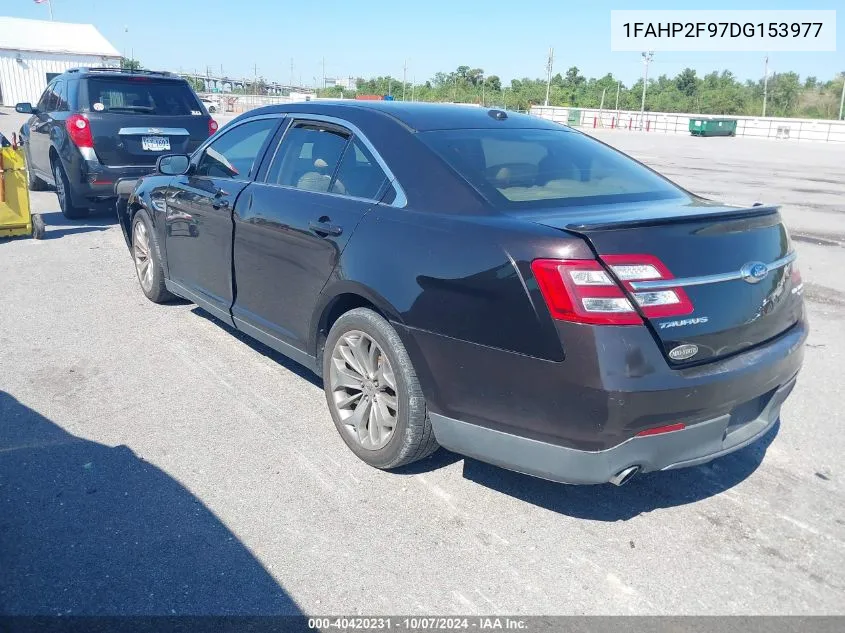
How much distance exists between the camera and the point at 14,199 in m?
8.64

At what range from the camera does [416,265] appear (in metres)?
3.15

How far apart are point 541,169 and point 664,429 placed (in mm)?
1497

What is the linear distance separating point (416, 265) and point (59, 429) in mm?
2255

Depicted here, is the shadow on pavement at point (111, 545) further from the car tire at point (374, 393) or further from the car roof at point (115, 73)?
the car roof at point (115, 73)

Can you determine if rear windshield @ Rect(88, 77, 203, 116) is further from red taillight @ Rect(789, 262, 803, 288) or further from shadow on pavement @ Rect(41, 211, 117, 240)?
red taillight @ Rect(789, 262, 803, 288)

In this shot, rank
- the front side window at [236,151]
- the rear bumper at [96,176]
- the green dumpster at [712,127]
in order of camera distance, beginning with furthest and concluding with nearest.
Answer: the green dumpster at [712,127], the rear bumper at [96,176], the front side window at [236,151]

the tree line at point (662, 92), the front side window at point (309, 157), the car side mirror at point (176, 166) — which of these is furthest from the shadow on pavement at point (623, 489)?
the tree line at point (662, 92)

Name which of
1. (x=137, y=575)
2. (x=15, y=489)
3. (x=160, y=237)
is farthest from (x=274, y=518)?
(x=160, y=237)

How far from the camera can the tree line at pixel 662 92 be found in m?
84.7

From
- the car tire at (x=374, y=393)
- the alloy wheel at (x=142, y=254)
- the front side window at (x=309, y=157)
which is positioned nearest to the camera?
the car tire at (x=374, y=393)

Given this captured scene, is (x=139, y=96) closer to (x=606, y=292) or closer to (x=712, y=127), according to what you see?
(x=606, y=292)

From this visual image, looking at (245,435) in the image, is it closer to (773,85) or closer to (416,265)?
(416,265)

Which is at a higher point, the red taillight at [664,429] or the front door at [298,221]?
the front door at [298,221]

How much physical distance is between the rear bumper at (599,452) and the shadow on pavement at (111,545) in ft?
3.13
